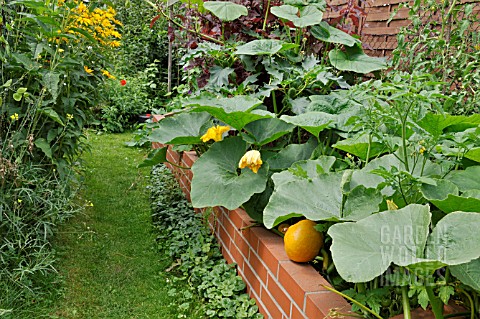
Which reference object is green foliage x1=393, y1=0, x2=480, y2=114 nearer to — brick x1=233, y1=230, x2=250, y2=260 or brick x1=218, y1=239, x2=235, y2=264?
brick x1=233, y1=230, x2=250, y2=260

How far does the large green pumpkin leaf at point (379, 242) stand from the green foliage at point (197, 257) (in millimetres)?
810

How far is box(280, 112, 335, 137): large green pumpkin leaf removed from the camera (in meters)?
1.85

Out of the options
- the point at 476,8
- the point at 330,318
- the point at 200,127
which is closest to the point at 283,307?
the point at 330,318

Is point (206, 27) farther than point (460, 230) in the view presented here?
Yes

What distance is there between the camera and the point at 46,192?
218 cm

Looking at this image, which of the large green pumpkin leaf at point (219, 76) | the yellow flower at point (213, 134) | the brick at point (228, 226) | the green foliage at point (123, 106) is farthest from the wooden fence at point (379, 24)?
the green foliage at point (123, 106)

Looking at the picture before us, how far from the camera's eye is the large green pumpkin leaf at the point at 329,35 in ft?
8.67

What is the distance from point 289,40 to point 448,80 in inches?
35.9

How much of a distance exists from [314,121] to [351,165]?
1.19 ft

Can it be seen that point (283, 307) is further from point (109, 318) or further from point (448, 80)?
point (448, 80)

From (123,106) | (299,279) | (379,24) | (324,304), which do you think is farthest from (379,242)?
(123,106)

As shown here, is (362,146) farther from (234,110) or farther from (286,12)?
(286,12)

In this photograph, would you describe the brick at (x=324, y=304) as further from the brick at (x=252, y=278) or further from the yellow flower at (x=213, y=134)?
the yellow flower at (x=213, y=134)

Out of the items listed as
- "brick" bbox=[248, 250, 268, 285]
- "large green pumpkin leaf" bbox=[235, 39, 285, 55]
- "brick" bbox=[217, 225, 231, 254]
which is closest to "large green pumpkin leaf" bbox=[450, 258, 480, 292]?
"brick" bbox=[248, 250, 268, 285]
